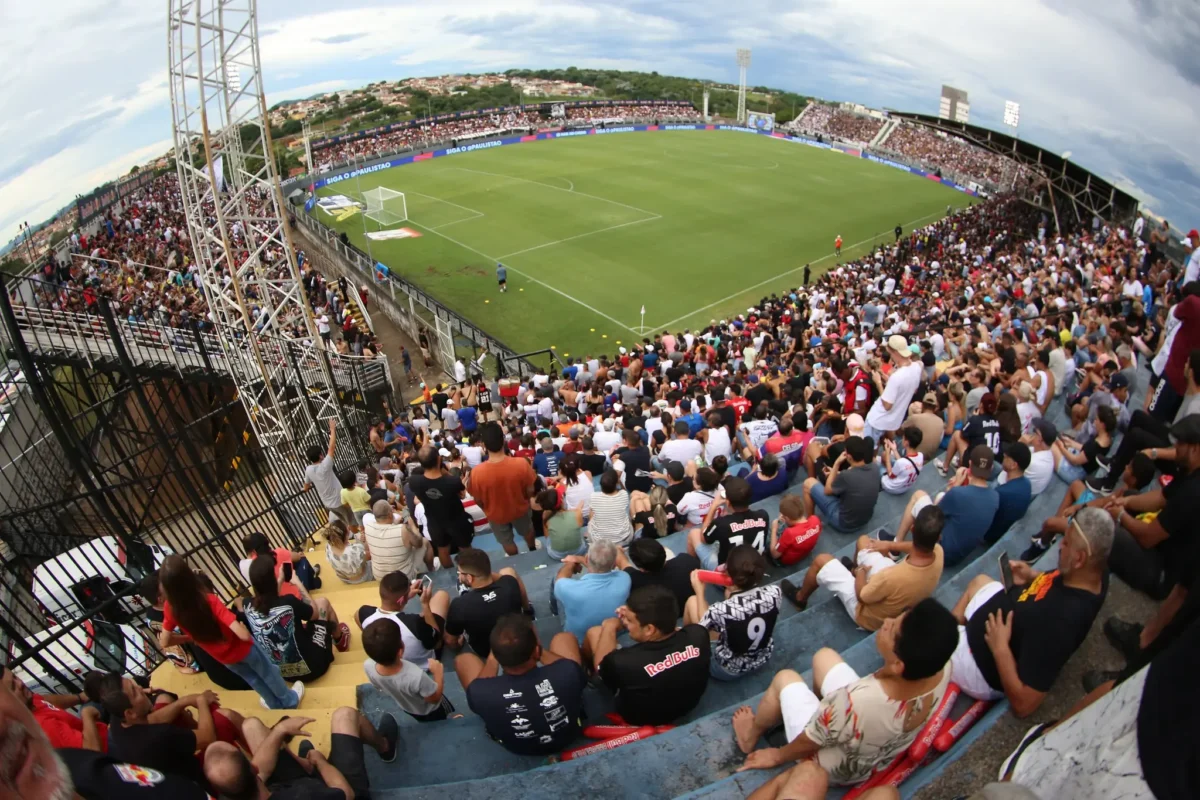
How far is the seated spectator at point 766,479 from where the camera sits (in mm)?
6309

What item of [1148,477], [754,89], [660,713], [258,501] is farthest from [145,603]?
[754,89]

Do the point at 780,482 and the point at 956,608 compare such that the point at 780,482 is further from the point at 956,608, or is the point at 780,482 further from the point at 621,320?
the point at 621,320

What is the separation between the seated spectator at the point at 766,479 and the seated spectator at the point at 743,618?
88.9 inches

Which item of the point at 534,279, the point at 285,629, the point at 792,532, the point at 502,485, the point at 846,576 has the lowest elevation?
the point at 534,279

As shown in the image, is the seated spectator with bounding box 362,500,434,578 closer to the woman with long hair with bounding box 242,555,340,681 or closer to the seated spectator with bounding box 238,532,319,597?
the seated spectator with bounding box 238,532,319,597

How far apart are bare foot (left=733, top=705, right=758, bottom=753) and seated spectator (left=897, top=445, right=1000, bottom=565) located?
217cm

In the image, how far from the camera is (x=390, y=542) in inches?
246

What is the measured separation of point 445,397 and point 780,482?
9.79 metres

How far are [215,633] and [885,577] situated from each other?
4212mm

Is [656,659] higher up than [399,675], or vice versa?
[656,659]

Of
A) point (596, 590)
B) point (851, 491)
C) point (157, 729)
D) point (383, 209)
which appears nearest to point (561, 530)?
point (596, 590)

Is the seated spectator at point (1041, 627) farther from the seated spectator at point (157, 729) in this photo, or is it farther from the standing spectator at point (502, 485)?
the standing spectator at point (502, 485)

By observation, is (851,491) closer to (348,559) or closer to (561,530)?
(561,530)

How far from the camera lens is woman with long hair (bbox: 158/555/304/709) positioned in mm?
4023
